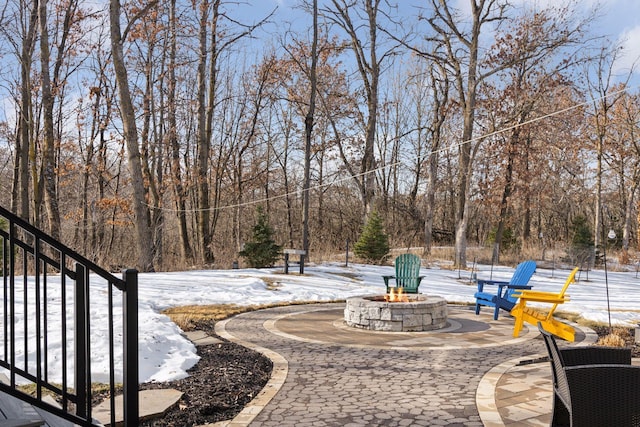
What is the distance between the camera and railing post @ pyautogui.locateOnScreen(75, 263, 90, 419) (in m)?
2.89

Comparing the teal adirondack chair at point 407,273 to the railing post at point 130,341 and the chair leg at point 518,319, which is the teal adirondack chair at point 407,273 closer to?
the chair leg at point 518,319

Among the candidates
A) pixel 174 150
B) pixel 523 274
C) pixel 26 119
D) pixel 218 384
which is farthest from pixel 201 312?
pixel 174 150

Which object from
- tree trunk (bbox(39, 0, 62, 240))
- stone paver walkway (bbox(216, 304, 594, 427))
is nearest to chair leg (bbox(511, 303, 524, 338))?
stone paver walkway (bbox(216, 304, 594, 427))

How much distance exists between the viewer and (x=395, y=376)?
4676 mm

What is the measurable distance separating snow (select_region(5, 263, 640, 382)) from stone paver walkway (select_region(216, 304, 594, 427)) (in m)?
0.99

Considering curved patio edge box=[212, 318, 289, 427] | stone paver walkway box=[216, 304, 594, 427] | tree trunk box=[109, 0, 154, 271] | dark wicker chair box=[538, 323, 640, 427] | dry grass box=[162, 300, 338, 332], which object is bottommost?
stone paver walkway box=[216, 304, 594, 427]

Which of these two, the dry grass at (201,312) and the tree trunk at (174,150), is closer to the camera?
the dry grass at (201,312)

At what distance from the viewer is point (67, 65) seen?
1980 centimetres

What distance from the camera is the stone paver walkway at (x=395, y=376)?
3.60 metres

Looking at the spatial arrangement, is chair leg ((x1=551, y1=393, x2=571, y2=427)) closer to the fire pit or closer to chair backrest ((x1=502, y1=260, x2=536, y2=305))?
the fire pit

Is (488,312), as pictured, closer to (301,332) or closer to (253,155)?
(301,332)

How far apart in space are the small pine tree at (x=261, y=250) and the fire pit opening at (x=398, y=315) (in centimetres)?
800

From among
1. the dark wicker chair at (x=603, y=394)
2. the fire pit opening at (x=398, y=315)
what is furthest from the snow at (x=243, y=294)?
the dark wicker chair at (x=603, y=394)

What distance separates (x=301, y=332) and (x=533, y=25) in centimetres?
1669
